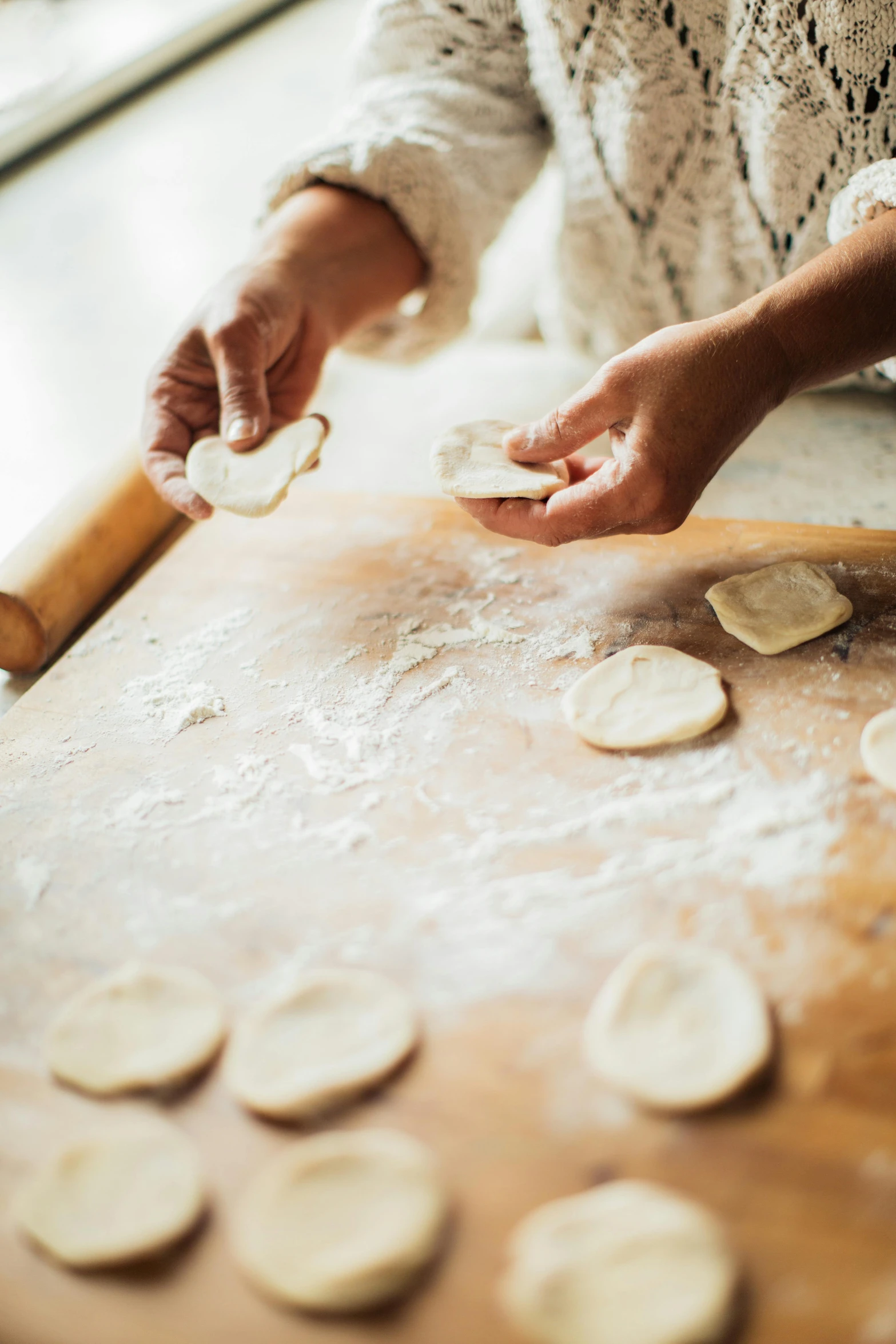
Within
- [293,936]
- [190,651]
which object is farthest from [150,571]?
[293,936]

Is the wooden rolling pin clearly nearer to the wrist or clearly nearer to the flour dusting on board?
the flour dusting on board

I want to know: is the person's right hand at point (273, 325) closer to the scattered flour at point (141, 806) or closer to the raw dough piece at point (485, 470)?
the raw dough piece at point (485, 470)

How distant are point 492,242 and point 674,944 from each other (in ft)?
4.29

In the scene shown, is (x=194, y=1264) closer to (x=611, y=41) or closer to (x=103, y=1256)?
(x=103, y=1256)

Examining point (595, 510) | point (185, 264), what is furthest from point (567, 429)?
point (185, 264)

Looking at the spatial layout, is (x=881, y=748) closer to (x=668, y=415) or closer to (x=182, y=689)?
(x=668, y=415)

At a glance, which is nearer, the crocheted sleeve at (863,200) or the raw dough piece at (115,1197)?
the raw dough piece at (115,1197)

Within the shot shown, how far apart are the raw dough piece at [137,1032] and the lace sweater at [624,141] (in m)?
1.14

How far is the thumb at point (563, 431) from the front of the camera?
1.11 meters

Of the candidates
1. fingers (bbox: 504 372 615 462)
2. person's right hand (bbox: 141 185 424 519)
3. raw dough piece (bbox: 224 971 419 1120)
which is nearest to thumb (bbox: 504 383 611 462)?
fingers (bbox: 504 372 615 462)

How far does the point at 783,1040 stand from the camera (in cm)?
75

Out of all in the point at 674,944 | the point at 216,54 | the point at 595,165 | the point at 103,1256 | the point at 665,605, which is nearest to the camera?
the point at 103,1256

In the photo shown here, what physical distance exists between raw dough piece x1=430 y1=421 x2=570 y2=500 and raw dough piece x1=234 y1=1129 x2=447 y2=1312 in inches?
28.2

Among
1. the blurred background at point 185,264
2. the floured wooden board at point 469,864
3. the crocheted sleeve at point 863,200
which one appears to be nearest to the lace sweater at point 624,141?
the crocheted sleeve at point 863,200
